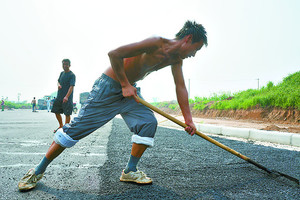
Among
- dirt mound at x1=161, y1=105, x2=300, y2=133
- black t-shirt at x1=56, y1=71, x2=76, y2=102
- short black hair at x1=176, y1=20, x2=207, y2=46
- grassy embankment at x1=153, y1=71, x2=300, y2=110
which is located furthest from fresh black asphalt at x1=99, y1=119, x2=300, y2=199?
grassy embankment at x1=153, y1=71, x2=300, y2=110

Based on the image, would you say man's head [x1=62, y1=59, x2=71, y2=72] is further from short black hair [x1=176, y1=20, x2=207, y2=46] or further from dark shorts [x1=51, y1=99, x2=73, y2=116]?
short black hair [x1=176, y1=20, x2=207, y2=46]

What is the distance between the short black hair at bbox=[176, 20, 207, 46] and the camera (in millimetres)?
2084

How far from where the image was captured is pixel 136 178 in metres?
2.23

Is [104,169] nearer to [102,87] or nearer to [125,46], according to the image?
[102,87]

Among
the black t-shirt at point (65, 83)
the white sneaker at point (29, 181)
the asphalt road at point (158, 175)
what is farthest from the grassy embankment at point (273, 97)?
the white sneaker at point (29, 181)

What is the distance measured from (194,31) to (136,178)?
1440 millimetres

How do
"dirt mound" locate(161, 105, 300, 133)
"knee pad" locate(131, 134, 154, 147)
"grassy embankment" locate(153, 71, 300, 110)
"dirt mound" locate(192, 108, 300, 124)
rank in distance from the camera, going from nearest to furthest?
"knee pad" locate(131, 134, 154, 147) < "dirt mound" locate(161, 105, 300, 133) < "dirt mound" locate(192, 108, 300, 124) < "grassy embankment" locate(153, 71, 300, 110)

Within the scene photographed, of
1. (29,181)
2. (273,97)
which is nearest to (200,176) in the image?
(29,181)

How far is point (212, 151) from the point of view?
3840 mm

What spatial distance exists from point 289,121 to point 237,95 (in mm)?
5918

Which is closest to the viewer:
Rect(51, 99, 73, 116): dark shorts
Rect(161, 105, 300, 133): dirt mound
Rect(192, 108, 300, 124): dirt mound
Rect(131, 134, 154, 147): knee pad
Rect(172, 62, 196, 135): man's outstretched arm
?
Rect(131, 134, 154, 147): knee pad

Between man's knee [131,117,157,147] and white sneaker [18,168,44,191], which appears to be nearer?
white sneaker [18,168,44,191]

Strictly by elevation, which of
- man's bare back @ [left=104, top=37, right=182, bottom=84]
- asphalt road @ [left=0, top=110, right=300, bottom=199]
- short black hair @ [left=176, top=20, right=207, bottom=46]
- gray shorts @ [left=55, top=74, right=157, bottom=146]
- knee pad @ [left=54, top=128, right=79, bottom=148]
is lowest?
asphalt road @ [left=0, top=110, right=300, bottom=199]

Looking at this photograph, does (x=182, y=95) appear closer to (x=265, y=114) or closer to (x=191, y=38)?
(x=191, y=38)
